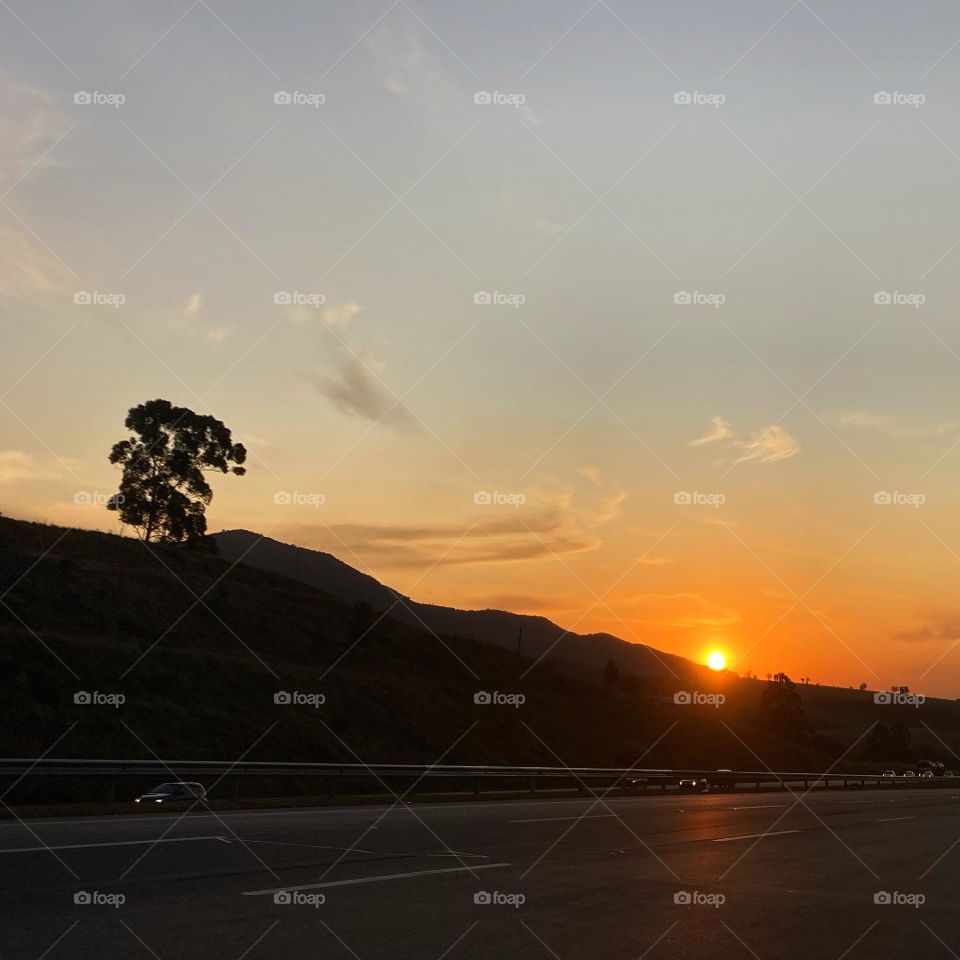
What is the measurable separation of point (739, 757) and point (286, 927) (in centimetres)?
8807

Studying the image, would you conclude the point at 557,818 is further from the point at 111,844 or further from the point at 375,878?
the point at 375,878

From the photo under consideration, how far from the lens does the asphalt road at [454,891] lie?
839cm

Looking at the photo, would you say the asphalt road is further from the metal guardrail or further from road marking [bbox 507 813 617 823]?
the metal guardrail

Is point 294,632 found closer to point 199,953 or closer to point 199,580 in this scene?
point 199,580

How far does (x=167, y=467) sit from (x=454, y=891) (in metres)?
69.7

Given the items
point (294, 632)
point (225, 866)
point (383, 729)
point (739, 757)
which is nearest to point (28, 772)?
point (225, 866)

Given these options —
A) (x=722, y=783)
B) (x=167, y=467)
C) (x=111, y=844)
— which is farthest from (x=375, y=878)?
(x=167, y=467)

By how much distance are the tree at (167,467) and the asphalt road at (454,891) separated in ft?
197

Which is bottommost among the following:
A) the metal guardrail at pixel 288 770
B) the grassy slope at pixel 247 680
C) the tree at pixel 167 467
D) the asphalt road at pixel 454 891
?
the asphalt road at pixel 454 891

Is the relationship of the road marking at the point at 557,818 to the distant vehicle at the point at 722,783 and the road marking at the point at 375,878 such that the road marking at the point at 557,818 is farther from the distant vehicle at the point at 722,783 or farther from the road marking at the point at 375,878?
the distant vehicle at the point at 722,783

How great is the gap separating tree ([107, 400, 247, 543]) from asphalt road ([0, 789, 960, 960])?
5991 cm

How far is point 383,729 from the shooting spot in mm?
60188

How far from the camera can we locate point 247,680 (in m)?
56.2

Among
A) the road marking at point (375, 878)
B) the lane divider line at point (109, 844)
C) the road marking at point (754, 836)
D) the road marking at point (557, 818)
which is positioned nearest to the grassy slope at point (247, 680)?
the road marking at point (557, 818)
